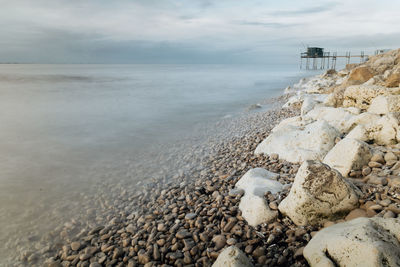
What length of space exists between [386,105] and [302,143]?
2180 mm

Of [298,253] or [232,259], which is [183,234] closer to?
[232,259]

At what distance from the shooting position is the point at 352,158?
3.99m

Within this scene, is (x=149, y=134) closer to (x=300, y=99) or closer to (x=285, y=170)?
(x=285, y=170)

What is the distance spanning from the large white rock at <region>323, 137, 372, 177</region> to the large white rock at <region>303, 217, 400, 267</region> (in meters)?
1.53

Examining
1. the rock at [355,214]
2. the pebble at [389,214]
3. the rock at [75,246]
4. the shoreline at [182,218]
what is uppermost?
the pebble at [389,214]

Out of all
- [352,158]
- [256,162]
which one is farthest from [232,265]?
[256,162]

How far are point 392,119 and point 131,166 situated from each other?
6.09 meters

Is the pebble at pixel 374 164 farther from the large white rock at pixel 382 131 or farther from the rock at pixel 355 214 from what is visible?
the rock at pixel 355 214

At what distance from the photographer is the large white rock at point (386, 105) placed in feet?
18.2

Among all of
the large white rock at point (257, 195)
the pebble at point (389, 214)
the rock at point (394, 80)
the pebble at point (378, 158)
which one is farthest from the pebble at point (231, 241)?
the rock at point (394, 80)

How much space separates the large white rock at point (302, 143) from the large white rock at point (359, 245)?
2583 mm

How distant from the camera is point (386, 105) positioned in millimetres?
5707

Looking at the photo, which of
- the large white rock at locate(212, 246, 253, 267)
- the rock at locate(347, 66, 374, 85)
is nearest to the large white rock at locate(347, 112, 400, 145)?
the large white rock at locate(212, 246, 253, 267)

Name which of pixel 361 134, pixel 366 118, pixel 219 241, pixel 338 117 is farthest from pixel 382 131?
pixel 219 241
